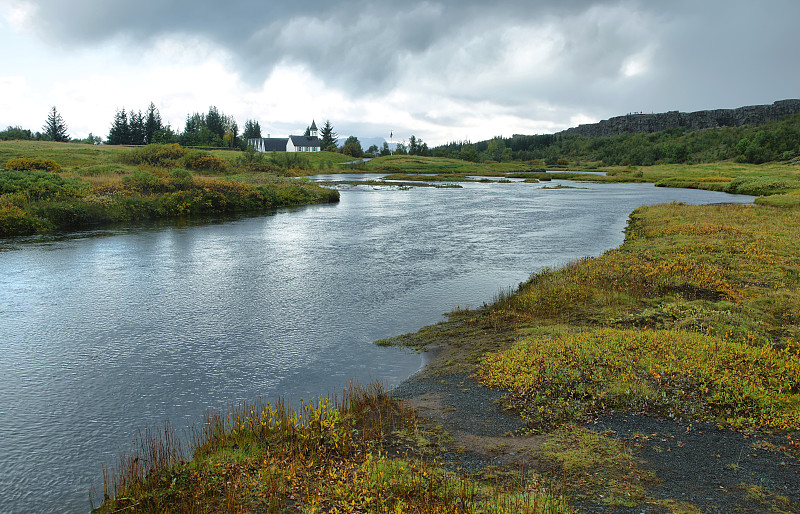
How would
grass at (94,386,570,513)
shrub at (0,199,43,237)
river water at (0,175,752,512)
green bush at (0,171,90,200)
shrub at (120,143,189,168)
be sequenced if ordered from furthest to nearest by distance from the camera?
1. shrub at (120,143,189,168)
2. green bush at (0,171,90,200)
3. shrub at (0,199,43,237)
4. river water at (0,175,752,512)
5. grass at (94,386,570,513)

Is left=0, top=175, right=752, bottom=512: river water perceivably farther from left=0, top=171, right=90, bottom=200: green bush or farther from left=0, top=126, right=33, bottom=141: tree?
left=0, top=126, right=33, bottom=141: tree

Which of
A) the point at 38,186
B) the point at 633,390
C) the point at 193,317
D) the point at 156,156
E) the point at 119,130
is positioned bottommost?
the point at 193,317

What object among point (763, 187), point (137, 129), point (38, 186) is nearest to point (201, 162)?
point (38, 186)

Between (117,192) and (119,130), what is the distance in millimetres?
90171

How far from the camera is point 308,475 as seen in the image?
7414 millimetres

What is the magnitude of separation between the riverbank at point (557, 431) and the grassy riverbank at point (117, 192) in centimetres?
3181

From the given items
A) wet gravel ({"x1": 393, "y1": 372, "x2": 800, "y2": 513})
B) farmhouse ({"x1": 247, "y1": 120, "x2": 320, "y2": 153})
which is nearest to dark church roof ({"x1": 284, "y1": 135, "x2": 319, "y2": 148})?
farmhouse ({"x1": 247, "y1": 120, "x2": 320, "y2": 153})

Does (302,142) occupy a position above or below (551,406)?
above

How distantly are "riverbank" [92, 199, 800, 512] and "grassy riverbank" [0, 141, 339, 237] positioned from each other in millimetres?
31806

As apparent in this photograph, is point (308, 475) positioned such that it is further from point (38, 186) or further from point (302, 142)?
point (302, 142)

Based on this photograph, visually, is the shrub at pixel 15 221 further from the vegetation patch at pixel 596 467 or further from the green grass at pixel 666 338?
the vegetation patch at pixel 596 467

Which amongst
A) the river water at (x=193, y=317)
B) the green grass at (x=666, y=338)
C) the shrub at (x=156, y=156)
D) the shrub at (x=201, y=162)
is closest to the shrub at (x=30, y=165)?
the shrub at (x=156, y=156)

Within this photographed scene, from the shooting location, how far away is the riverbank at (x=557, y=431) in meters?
6.93

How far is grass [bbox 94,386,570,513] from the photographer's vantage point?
6676 millimetres
